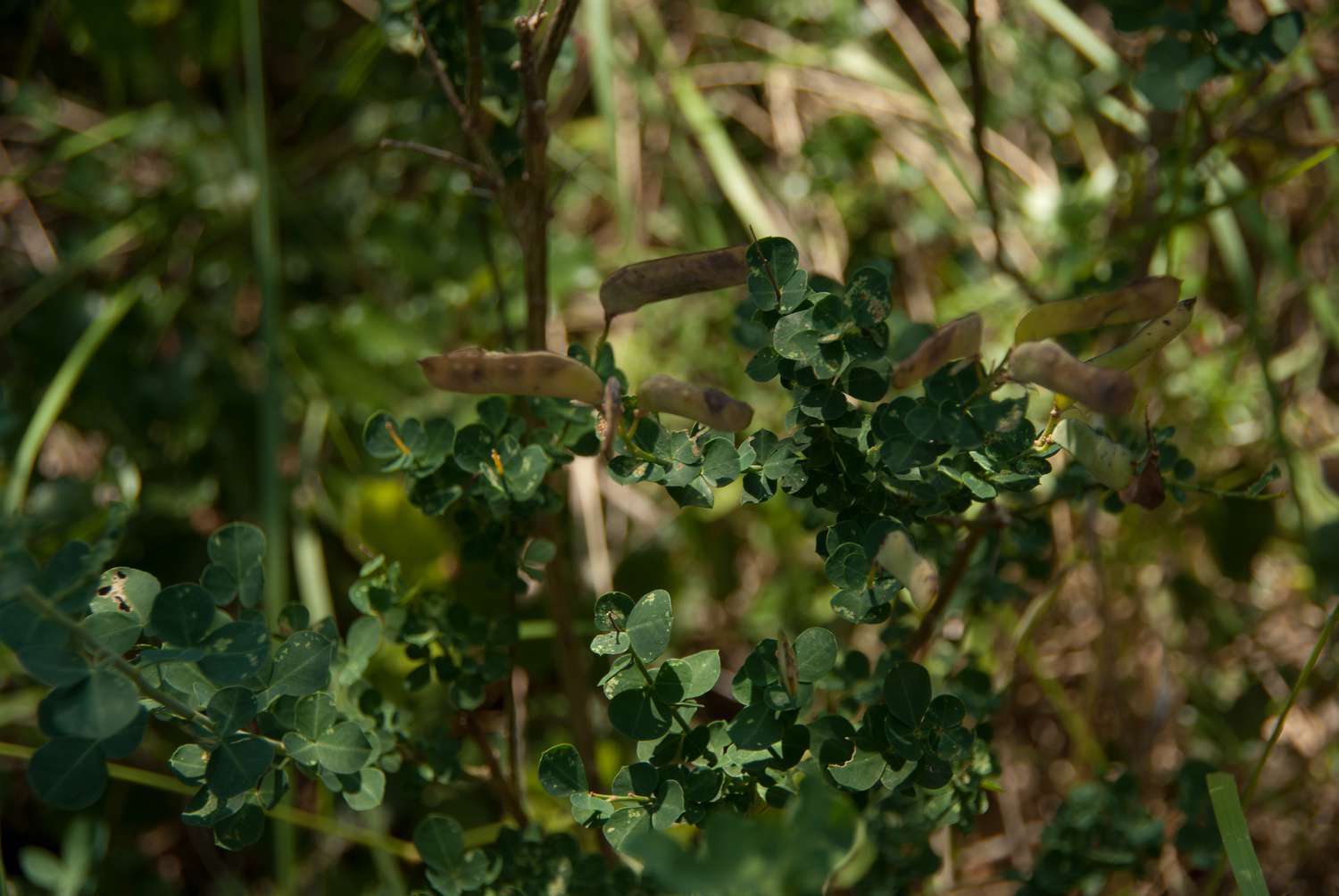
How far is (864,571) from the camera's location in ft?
2.83

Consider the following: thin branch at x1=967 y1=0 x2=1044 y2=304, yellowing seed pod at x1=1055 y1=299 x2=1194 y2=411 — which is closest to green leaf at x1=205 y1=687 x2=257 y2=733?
yellowing seed pod at x1=1055 y1=299 x2=1194 y2=411

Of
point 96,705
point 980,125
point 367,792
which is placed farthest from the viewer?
point 980,125

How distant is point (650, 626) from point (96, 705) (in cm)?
39

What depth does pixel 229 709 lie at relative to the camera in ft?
2.68

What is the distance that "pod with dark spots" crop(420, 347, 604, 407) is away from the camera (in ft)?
2.94

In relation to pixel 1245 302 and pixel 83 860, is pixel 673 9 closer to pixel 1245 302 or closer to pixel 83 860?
pixel 1245 302

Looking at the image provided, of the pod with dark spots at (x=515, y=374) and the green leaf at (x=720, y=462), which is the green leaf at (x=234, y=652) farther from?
the green leaf at (x=720, y=462)

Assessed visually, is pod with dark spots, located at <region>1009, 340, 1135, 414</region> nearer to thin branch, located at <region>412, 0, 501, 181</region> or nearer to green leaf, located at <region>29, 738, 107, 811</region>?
thin branch, located at <region>412, 0, 501, 181</region>

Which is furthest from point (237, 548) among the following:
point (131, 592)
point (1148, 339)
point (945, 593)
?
point (1148, 339)

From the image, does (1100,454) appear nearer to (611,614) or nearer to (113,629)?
(611,614)

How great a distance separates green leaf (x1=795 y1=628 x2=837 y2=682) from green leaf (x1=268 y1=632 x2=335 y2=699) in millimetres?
371

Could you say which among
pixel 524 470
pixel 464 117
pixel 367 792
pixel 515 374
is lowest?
pixel 367 792

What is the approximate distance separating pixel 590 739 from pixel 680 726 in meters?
0.39

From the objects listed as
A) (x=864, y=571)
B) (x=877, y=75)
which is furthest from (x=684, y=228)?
(x=864, y=571)
